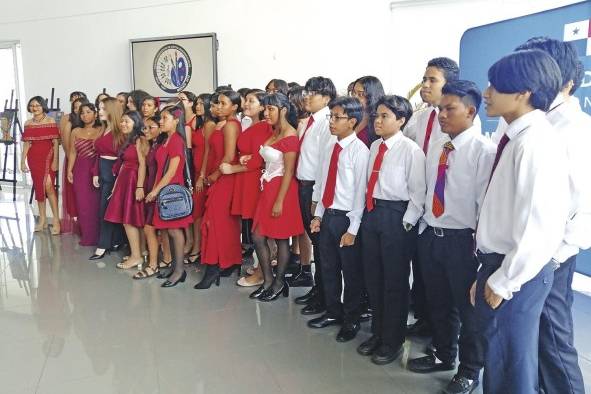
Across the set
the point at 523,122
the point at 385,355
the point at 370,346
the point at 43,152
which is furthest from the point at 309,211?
the point at 43,152

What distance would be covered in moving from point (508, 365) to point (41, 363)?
237 centimetres

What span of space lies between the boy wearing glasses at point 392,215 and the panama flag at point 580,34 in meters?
1.57

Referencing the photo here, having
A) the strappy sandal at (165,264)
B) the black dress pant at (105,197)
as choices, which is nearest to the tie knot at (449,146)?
the strappy sandal at (165,264)

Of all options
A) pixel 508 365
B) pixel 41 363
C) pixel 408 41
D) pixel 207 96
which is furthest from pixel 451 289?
pixel 408 41

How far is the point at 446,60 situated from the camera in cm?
256

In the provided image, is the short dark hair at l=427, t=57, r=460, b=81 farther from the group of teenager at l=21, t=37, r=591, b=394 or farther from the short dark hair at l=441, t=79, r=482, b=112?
the short dark hair at l=441, t=79, r=482, b=112

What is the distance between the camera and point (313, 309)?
3277 millimetres

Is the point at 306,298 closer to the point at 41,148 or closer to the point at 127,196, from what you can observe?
the point at 127,196

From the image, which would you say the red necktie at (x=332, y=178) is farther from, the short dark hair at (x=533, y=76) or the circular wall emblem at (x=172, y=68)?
the circular wall emblem at (x=172, y=68)

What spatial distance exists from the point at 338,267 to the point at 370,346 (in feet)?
1.63

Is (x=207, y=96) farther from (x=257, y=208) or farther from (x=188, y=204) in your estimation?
(x=257, y=208)

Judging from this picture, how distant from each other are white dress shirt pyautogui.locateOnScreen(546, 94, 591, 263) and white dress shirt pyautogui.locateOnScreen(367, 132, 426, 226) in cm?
64

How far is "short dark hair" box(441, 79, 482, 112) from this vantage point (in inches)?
79.5

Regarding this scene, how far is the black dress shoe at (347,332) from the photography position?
2844 mm
